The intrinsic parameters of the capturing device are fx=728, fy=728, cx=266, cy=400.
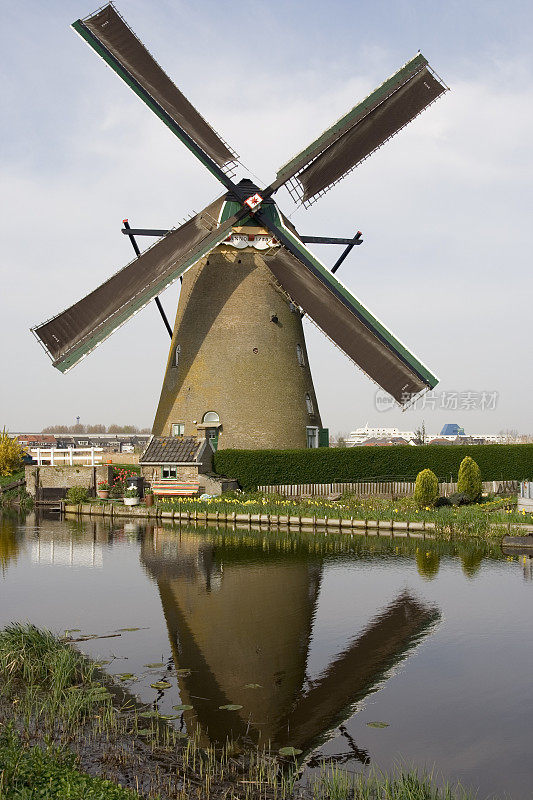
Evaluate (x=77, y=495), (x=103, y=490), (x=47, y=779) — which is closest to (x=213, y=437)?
(x=103, y=490)

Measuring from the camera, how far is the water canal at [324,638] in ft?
24.6

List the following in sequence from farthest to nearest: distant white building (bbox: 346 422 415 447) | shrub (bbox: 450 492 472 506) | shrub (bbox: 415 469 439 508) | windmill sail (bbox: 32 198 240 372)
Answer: distant white building (bbox: 346 422 415 447), windmill sail (bbox: 32 198 240 372), shrub (bbox: 450 492 472 506), shrub (bbox: 415 469 439 508)

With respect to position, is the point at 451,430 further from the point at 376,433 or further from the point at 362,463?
the point at 362,463

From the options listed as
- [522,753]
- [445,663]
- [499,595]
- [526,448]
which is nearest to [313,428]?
[526,448]

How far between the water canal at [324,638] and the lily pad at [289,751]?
15cm

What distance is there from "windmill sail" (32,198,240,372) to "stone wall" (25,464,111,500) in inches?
341

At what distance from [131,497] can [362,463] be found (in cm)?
977

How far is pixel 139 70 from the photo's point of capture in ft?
88.7

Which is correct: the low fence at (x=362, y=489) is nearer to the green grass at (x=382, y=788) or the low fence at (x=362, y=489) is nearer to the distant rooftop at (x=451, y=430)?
the green grass at (x=382, y=788)

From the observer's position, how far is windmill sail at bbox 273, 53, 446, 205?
28391mm

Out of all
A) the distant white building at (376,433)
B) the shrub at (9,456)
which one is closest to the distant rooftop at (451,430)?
the distant white building at (376,433)

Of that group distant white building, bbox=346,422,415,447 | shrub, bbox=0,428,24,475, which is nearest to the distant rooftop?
distant white building, bbox=346,422,415,447

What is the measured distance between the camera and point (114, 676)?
9234 millimetres

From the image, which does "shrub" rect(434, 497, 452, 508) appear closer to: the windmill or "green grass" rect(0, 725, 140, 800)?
the windmill
